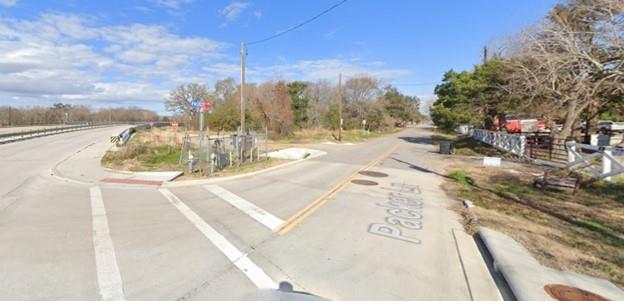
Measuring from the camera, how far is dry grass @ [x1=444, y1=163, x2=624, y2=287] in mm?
4207

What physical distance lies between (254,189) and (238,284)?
5.27 metres

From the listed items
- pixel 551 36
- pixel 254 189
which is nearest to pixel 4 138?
pixel 254 189

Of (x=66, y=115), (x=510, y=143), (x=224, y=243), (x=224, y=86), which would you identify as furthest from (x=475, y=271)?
(x=66, y=115)

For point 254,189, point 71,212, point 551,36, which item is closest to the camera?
point 71,212

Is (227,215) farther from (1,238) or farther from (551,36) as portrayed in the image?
(551,36)

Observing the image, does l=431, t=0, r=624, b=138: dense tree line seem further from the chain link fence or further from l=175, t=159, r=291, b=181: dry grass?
the chain link fence

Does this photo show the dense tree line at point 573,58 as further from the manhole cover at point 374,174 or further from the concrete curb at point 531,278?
the concrete curb at point 531,278

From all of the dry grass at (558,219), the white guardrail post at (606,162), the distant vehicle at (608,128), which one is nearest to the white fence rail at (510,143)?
the white guardrail post at (606,162)

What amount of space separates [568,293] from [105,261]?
587cm

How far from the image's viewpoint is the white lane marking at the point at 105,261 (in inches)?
123

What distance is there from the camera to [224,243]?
4535 millimetres

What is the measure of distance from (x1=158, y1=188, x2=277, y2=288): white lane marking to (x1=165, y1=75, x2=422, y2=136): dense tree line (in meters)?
27.1

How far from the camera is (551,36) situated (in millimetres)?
13945

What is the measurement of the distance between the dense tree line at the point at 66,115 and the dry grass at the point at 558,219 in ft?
218
